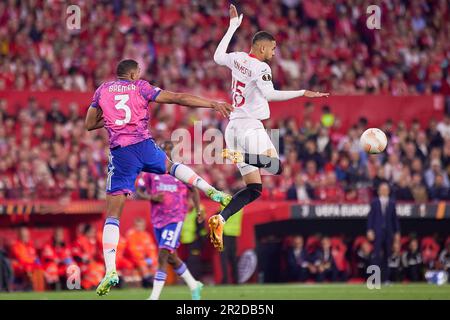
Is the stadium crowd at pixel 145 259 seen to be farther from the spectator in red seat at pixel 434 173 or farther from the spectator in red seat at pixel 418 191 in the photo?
the spectator in red seat at pixel 434 173

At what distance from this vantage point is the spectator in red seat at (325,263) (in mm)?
22250

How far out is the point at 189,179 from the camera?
1362 cm

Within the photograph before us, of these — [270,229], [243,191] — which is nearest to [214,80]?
[270,229]

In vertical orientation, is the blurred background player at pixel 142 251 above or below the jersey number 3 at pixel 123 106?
below

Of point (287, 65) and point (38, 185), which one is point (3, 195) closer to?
point (38, 185)

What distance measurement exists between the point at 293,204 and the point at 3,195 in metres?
5.85

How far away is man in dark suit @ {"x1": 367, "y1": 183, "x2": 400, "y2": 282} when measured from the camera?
20750 millimetres

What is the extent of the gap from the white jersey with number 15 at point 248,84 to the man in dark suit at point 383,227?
7.17 meters

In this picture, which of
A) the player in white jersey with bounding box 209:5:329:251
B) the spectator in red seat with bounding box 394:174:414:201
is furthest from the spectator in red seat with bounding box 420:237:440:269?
the player in white jersey with bounding box 209:5:329:251

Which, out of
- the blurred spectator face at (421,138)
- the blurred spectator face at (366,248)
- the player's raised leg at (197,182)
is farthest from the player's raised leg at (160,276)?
Answer: the blurred spectator face at (421,138)

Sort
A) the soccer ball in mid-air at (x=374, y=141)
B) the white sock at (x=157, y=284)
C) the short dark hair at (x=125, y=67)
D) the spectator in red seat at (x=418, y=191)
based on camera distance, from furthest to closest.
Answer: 1. the spectator in red seat at (x=418, y=191)
2. the white sock at (x=157, y=284)
3. the soccer ball in mid-air at (x=374, y=141)
4. the short dark hair at (x=125, y=67)

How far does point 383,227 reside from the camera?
819 inches

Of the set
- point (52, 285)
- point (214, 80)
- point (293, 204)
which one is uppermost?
point (214, 80)

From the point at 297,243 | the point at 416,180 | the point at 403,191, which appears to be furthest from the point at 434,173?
the point at 297,243
